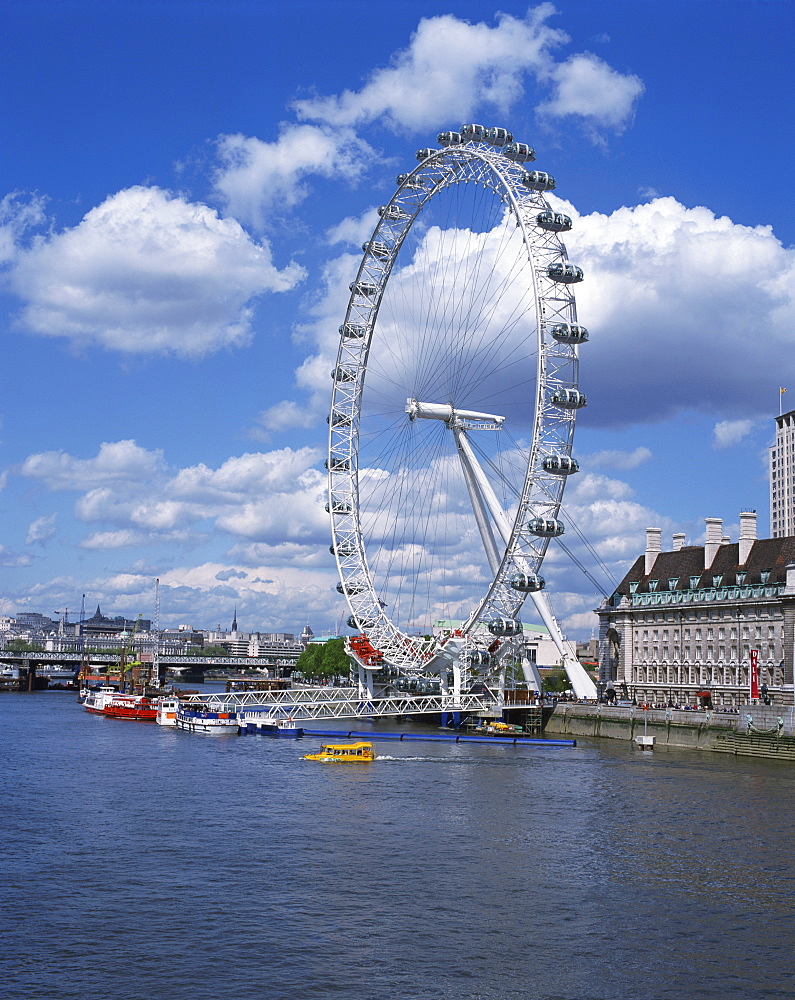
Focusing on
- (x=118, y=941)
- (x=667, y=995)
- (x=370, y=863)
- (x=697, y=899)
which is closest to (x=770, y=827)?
(x=697, y=899)

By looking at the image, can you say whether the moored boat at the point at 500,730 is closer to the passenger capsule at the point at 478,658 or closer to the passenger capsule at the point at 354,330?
the passenger capsule at the point at 478,658

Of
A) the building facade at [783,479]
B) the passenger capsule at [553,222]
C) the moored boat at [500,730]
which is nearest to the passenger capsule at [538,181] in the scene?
the passenger capsule at [553,222]

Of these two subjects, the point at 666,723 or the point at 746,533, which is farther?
the point at 746,533

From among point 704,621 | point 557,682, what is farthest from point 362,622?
point 557,682

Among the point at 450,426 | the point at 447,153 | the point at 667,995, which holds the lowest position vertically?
the point at 667,995

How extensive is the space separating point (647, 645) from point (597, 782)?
A: 144 feet

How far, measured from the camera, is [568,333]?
76938 millimetres

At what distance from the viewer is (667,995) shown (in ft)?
85.6

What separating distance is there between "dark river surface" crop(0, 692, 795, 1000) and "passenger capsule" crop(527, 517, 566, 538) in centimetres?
2161

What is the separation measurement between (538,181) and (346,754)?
123ft

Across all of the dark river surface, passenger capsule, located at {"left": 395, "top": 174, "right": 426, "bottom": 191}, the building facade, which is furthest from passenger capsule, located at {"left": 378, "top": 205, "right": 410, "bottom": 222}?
the building facade

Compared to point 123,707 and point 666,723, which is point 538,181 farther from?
point 123,707

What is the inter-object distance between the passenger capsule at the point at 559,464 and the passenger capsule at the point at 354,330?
92.8 ft

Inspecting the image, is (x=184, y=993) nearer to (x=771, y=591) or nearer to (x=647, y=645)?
(x=771, y=591)
